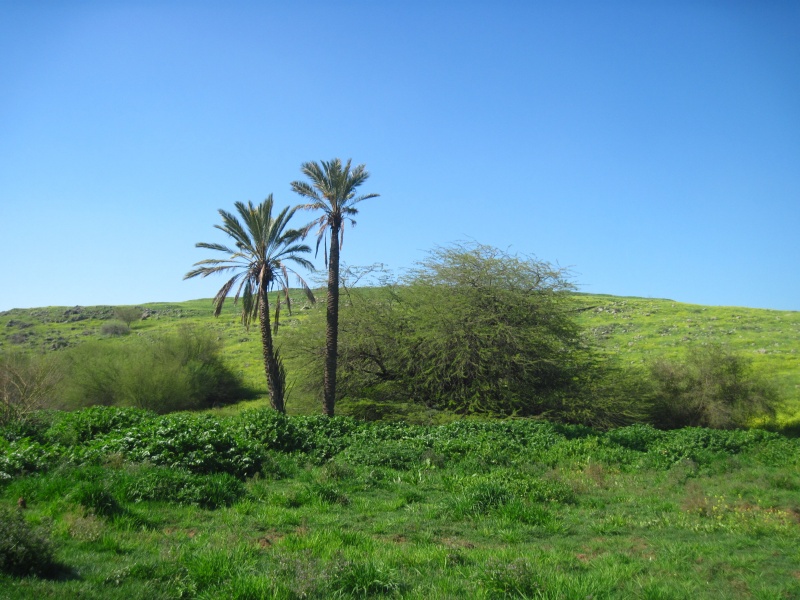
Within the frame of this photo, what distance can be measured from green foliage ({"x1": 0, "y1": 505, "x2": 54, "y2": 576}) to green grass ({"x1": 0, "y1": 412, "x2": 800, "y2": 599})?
21 centimetres

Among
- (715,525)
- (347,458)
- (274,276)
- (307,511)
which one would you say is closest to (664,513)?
(715,525)

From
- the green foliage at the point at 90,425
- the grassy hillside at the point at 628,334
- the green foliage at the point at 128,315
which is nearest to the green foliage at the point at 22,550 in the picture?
the green foliage at the point at 90,425

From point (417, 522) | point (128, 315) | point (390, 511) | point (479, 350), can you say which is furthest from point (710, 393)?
point (128, 315)

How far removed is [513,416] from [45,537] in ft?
71.6

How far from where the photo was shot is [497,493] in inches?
373

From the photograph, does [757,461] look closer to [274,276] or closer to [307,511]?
[307,511]

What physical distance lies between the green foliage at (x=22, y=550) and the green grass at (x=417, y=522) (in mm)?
211

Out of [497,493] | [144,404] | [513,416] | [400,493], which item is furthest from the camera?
[144,404]

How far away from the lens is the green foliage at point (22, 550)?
17.4 ft

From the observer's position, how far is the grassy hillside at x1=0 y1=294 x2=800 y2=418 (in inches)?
1343

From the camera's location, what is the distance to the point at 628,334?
54.0 m

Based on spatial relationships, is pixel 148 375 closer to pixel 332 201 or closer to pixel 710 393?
pixel 332 201

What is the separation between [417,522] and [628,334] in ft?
164

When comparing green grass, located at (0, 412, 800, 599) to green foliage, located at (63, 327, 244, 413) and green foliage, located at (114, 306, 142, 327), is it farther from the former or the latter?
green foliage, located at (114, 306, 142, 327)
